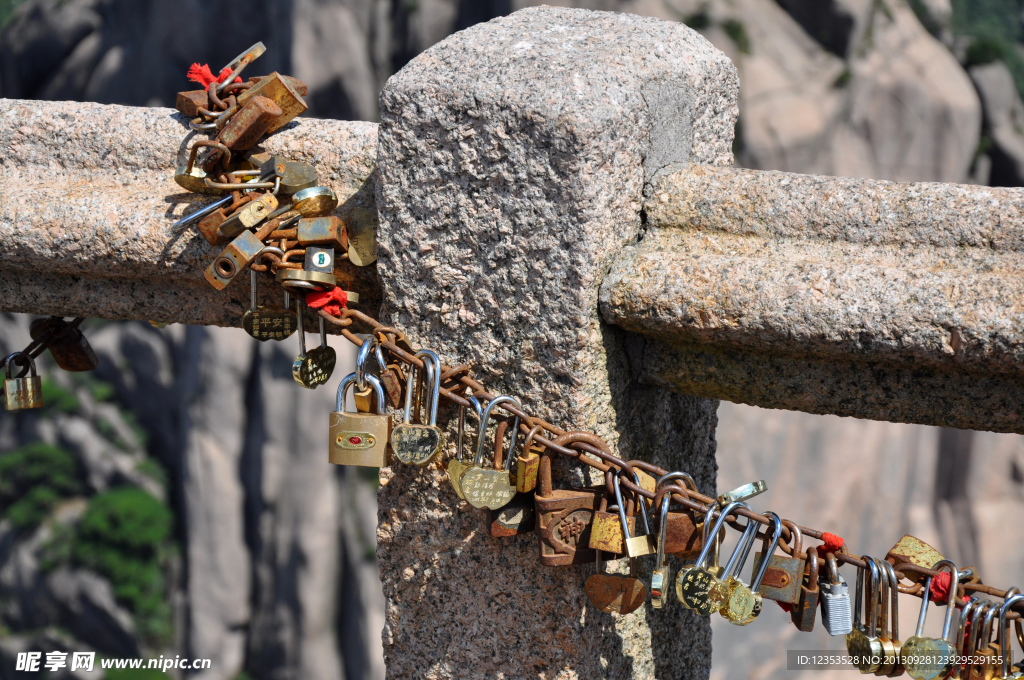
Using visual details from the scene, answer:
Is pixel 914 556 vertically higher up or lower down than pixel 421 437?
lower down

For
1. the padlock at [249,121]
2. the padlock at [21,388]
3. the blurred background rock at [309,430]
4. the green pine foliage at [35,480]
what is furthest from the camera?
the green pine foliage at [35,480]

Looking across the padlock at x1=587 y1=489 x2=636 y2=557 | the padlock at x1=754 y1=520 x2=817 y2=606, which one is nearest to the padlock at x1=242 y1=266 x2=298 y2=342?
the padlock at x1=587 y1=489 x2=636 y2=557

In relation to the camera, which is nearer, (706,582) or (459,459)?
(706,582)

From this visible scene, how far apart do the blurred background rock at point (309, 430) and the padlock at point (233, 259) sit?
9939mm

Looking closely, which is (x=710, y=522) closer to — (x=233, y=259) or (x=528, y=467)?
(x=528, y=467)

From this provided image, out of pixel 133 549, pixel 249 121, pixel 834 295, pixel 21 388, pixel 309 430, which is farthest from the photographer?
pixel 133 549

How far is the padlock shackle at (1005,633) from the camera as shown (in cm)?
121

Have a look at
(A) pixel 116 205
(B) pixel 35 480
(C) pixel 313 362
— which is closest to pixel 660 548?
(C) pixel 313 362

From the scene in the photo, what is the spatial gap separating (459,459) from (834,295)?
2.06ft

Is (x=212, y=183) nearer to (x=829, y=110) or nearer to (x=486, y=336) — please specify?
(x=486, y=336)

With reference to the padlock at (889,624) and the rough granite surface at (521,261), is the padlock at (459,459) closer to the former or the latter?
the rough granite surface at (521,261)

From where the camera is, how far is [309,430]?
1289 cm

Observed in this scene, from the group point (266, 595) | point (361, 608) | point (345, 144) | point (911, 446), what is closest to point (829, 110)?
point (911, 446)
